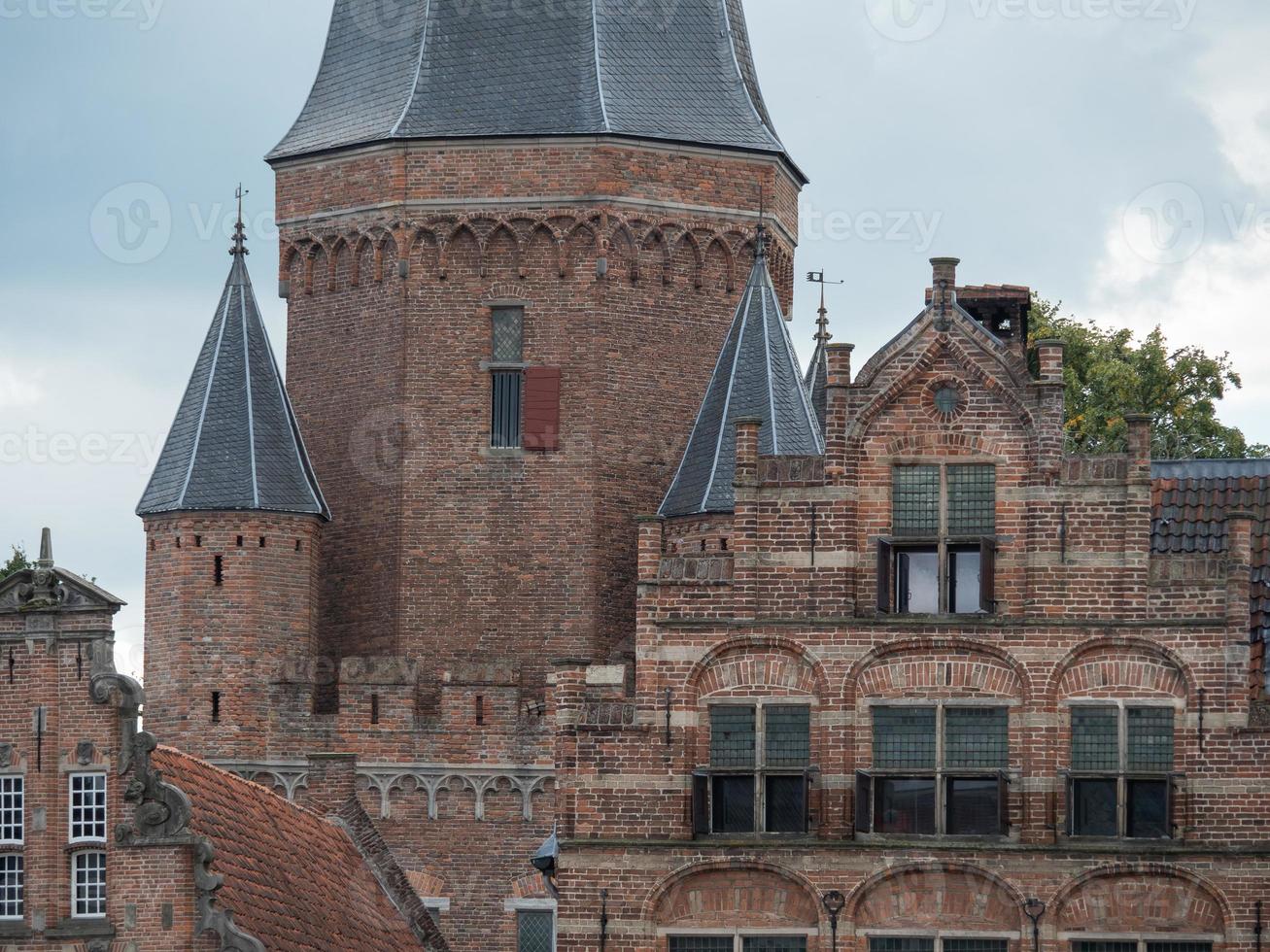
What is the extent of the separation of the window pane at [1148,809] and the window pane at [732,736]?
414 centimetres

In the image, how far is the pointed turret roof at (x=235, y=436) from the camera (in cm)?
5766

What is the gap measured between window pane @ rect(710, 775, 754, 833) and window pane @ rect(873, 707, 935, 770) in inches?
55.9

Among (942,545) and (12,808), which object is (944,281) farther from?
(12,808)

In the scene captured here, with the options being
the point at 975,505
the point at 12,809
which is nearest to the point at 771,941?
the point at 975,505

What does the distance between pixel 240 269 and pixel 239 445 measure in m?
3.26

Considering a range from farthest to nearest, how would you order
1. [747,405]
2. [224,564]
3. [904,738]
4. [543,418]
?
[543,418], [224,564], [747,405], [904,738]

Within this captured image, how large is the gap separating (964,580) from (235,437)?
63.3ft

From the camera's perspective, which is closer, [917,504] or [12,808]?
[12,808]

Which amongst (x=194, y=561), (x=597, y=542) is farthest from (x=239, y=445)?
(x=597, y=542)

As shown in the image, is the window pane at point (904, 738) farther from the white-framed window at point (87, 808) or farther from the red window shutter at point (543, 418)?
the red window shutter at point (543, 418)

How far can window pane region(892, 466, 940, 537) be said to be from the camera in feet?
137

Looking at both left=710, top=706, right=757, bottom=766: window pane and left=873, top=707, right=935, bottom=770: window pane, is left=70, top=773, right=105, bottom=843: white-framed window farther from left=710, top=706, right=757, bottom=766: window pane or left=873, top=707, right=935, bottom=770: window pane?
left=873, top=707, right=935, bottom=770: window pane

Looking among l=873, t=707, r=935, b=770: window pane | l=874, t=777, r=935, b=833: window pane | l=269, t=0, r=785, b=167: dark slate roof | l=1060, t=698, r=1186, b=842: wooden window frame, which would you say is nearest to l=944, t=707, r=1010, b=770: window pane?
l=873, t=707, r=935, b=770: window pane

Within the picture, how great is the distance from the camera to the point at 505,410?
2363 inches
